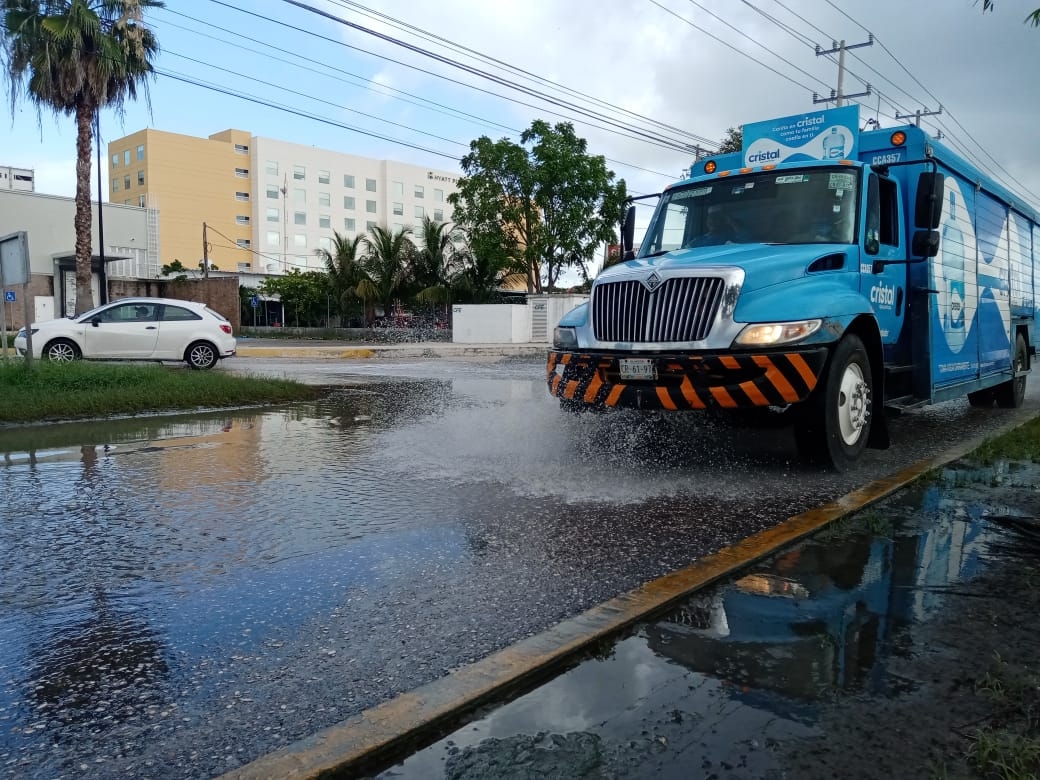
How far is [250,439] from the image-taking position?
8047 mm

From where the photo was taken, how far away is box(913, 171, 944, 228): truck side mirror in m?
7.03

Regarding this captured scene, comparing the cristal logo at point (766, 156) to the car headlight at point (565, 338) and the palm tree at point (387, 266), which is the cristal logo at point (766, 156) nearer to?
the car headlight at point (565, 338)

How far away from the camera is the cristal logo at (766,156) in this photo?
8383 millimetres

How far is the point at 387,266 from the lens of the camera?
43.6 meters

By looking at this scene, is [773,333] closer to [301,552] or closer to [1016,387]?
[301,552]

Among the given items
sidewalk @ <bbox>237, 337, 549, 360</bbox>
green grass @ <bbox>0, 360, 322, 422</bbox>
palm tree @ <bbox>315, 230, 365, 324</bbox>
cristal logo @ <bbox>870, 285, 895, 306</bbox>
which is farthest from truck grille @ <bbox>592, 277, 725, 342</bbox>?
palm tree @ <bbox>315, 230, 365, 324</bbox>

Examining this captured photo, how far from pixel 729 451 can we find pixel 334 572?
4486mm

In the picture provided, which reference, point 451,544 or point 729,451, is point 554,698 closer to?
point 451,544

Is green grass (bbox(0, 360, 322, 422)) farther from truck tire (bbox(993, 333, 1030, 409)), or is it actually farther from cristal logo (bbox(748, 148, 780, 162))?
truck tire (bbox(993, 333, 1030, 409))

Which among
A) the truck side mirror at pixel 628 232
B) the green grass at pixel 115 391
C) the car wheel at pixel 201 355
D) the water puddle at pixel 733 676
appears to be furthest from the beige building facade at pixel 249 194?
the water puddle at pixel 733 676

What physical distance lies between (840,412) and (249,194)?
8623 cm

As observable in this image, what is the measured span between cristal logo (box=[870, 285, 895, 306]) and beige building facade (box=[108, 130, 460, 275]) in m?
71.1

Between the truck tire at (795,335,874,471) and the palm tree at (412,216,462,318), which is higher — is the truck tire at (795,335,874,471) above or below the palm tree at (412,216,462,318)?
below

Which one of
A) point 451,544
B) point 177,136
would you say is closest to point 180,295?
point 177,136
